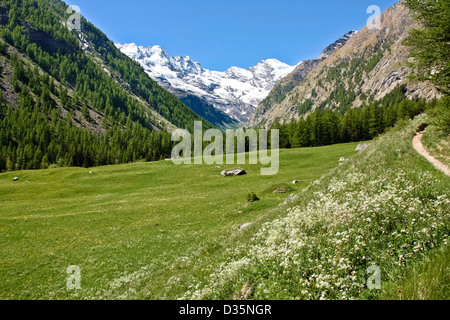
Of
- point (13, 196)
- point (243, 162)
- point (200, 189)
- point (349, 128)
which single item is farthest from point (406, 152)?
point (349, 128)

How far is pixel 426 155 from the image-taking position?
17.3m

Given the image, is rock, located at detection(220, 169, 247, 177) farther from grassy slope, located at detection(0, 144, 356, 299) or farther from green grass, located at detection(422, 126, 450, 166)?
green grass, located at detection(422, 126, 450, 166)

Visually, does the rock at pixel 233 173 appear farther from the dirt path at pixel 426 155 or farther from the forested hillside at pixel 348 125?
the forested hillside at pixel 348 125

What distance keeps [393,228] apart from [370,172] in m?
8.74

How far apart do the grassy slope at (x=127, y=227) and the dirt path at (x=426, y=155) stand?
1070cm

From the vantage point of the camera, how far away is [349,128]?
105625 millimetres
